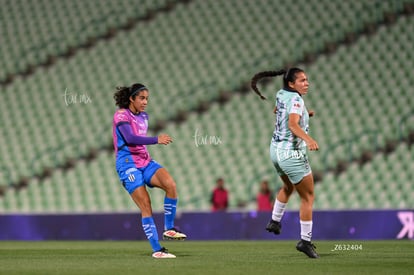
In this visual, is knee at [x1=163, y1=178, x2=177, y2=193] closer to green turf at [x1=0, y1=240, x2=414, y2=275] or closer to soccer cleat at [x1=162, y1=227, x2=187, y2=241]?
soccer cleat at [x1=162, y1=227, x2=187, y2=241]

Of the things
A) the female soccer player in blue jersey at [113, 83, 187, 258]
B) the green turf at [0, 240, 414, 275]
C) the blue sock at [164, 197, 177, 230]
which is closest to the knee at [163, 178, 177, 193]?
the female soccer player in blue jersey at [113, 83, 187, 258]

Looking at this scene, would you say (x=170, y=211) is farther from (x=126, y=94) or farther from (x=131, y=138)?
(x=126, y=94)

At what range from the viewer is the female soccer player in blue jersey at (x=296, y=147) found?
404 inches

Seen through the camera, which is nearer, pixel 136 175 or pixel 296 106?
pixel 296 106

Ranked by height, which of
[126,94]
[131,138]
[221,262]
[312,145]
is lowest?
[221,262]

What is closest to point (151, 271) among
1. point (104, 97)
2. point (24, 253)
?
point (24, 253)

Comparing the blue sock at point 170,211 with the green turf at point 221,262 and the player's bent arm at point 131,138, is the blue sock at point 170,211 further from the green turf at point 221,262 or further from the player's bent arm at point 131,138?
the player's bent arm at point 131,138

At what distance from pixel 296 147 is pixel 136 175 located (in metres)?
1.76

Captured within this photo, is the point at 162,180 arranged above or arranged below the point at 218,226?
above

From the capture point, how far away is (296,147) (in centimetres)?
1045

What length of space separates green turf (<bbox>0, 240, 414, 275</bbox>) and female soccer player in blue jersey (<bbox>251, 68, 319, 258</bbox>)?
374 mm

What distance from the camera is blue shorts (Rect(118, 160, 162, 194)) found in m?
10.5

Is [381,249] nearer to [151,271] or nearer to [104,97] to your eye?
[151,271]

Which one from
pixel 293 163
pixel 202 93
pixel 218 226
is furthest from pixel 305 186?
pixel 202 93
